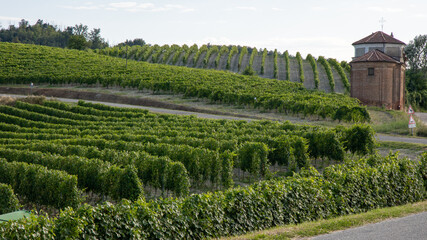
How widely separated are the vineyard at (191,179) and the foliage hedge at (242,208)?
0.03 m

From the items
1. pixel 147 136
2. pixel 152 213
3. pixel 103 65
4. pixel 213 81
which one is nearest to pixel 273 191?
pixel 152 213

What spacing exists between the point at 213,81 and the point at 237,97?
584 inches

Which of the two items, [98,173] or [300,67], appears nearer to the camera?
[98,173]

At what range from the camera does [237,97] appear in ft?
174

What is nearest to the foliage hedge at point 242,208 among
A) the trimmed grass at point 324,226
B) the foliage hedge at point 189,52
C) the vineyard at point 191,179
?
the vineyard at point 191,179

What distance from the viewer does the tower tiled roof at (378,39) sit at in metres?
58.9

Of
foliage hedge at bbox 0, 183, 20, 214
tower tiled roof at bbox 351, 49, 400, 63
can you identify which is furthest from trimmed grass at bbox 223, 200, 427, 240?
tower tiled roof at bbox 351, 49, 400, 63

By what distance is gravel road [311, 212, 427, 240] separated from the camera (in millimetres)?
11289

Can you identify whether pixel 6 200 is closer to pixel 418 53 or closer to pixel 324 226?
pixel 324 226

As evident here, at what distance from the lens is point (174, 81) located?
64.1 m

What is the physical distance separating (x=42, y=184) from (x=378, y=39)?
172 feet

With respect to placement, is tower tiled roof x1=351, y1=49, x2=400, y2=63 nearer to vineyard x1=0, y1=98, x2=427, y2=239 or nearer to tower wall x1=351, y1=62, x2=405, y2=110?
tower wall x1=351, y1=62, x2=405, y2=110

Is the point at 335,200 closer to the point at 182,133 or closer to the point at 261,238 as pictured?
the point at 261,238

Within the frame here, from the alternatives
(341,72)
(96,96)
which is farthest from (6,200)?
(341,72)
